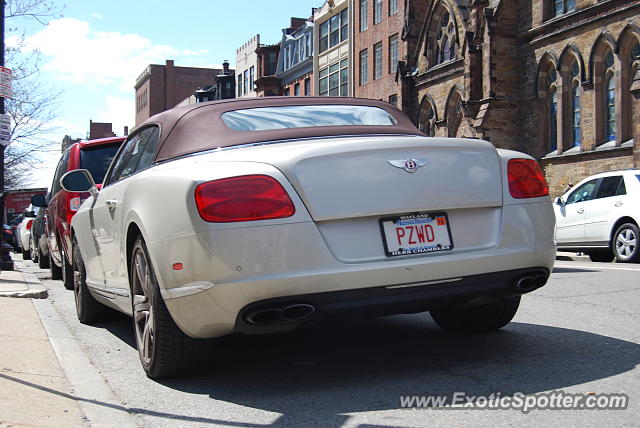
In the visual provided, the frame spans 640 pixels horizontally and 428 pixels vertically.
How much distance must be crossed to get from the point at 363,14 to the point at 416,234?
144 ft

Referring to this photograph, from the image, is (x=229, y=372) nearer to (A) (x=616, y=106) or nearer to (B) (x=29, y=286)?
(B) (x=29, y=286)

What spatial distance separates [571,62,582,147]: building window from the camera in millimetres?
28859

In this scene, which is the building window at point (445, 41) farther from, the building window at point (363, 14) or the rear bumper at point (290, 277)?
the rear bumper at point (290, 277)

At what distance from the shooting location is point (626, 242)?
14.3 metres

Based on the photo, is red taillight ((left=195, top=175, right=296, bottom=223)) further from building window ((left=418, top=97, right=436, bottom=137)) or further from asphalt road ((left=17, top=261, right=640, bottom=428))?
building window ((left=418, top=97, right=436, bottom=137))

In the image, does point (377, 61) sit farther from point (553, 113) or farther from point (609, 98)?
point (609, 98)

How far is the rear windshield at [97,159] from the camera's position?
1014 centimetres

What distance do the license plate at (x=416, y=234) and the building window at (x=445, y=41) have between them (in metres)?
33.3

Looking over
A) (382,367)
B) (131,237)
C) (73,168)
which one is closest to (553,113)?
(73,168)

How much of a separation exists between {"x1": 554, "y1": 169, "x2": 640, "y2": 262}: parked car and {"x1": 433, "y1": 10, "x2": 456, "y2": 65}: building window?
21496mm

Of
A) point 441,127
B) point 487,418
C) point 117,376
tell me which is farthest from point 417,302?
point 441,127

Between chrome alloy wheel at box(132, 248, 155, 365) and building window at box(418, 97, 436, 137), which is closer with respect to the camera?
chrome alloy wheel at box(132, 248, 155, 365)

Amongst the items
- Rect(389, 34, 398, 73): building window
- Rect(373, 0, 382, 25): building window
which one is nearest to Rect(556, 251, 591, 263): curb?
Rect(389, 34, 398, 73): building window

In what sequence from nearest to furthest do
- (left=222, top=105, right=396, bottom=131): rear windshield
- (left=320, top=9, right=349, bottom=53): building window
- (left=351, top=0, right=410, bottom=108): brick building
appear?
1. (left=222, top=105, right=396, bottom=131): rear windshield
2. (left=351, top=0, right=410, bottom=108): brick building
3. (left=320, top=9, right=349, bottom=53): building window
